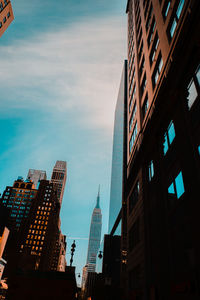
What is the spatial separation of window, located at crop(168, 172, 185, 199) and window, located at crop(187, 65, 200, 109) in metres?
5.35

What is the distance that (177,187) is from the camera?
15.9 metres

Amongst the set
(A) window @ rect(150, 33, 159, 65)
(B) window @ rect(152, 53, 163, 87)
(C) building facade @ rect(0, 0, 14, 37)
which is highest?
(C) building facade @ rect(0, 0, 14, 37)

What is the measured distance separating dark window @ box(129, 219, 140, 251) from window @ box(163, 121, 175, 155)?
1104 cm

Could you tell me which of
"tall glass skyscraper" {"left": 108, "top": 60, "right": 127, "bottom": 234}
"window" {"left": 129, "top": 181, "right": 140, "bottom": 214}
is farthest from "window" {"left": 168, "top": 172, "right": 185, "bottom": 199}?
"tall glass skyscraper" {"left": 108, "top": 60, "right": 127, "bottom": 234}

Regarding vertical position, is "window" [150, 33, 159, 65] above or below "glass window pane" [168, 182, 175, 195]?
above

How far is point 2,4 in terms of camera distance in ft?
215

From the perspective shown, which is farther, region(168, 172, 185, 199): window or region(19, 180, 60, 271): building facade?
region(19, 180, 60, 271): building facade

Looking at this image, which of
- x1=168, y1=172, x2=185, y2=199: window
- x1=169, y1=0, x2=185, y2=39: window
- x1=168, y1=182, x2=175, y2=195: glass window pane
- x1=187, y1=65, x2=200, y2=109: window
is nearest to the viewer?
x1=187, y1=65, x2=200, y2=109: window

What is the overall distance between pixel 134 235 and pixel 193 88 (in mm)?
19265

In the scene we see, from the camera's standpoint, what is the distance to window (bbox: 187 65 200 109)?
1484cm

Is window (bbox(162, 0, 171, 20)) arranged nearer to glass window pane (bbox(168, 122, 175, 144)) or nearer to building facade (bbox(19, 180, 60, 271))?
glass window pane (bbox(168, 122, 175, 144))

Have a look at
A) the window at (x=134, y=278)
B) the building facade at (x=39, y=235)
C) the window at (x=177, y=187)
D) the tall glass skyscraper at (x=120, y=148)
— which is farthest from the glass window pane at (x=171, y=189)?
the building facade at (x=39, y=235)

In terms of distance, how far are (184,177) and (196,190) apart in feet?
5.82

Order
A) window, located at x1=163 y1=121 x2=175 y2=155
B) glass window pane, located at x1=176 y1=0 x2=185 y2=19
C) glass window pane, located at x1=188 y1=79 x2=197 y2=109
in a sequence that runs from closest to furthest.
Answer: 1. glass window pane, located at x1=188 y1=79 x2=197 y2=109
2. window, located at x1=163 y1=121 x2=175 y2=155
3. glass window pane, located at x1=176 y1=0 x2=185 y2=19
